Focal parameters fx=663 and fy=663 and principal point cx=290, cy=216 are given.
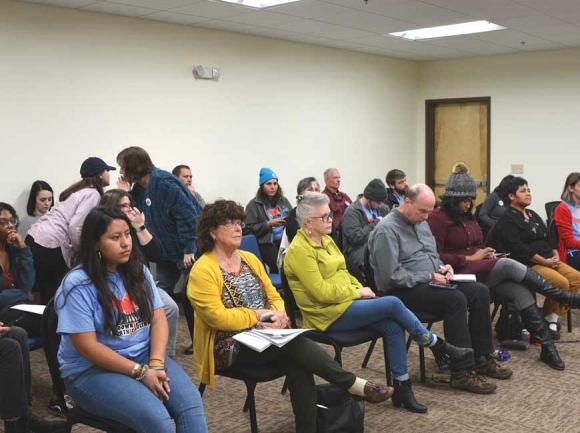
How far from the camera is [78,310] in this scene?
2.40 meters

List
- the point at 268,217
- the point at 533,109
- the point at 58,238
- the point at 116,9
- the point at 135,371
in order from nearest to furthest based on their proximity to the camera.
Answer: the point at 135,371
the point at 58,238
the point at 116,9
the point at 268,217
the point at 533,109

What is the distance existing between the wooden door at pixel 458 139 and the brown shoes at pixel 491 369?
552cm

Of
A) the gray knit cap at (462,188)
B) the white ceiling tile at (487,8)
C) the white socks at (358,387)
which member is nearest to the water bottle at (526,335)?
the gray knit cap at (462,188)

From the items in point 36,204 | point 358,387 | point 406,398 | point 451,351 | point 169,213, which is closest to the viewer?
point 358,387

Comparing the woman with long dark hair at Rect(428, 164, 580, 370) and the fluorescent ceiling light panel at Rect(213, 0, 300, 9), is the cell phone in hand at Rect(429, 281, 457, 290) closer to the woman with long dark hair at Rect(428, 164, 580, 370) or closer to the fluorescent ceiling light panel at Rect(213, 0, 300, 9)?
the woman with long dark hair at Rect(428, 164, 580, 370)

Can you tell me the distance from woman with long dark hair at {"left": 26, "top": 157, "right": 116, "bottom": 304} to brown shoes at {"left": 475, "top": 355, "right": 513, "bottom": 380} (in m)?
2.57

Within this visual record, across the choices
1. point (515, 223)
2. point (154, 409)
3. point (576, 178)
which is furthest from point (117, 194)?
point (576, 178)

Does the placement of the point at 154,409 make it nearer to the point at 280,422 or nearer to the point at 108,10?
the point at 280,422

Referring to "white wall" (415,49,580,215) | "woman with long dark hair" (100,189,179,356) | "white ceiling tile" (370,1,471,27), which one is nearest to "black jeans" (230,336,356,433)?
"woman with long dark hair" (100,189,179,356)

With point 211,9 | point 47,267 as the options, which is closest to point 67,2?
point 211,9

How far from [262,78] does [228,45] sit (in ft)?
1.93

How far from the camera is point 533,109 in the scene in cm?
886

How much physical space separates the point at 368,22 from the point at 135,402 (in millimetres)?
5217

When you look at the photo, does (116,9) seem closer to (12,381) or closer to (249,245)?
(249,245)
